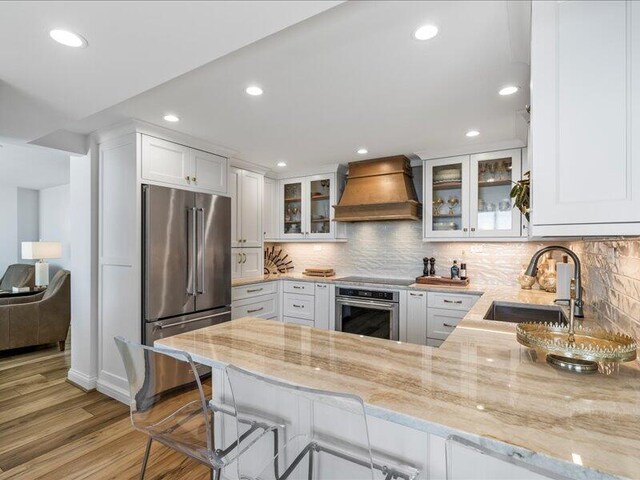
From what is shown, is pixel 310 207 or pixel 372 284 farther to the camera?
pixel 310 207

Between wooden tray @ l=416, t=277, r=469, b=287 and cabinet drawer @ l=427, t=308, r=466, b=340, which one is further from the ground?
wooden tray @ l=416, t=277, r=469, b=287

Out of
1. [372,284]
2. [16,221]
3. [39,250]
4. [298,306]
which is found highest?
[16,221]

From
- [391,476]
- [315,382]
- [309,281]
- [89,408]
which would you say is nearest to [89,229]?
[89,408]

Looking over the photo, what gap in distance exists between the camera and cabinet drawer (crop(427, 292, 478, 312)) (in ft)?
10.2

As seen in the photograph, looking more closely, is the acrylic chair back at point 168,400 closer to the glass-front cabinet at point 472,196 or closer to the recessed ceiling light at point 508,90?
the recessed ceiling light at point 508,90

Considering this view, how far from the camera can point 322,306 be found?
390 cm

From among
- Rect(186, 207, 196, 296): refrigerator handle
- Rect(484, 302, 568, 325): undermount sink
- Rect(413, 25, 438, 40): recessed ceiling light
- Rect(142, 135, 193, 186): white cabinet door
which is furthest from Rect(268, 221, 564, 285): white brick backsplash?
Rect(413, 25, 438, 40): recessed ceiling light

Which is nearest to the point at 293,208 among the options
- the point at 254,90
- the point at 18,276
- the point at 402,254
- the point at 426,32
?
the point at 402,254

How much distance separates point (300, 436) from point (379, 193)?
2927mm

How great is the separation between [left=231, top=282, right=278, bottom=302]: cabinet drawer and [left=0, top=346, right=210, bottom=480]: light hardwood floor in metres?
1.39

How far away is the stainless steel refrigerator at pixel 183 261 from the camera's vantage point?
2.72 metres

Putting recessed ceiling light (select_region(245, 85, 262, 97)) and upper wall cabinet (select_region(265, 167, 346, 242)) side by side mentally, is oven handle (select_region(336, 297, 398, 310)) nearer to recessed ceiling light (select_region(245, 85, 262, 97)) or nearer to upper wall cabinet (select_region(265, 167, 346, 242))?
upper wall cabinet (select_region(265, 167, 346, 242))

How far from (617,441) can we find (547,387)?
28 cm

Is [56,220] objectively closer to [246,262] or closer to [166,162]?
[246,262]
